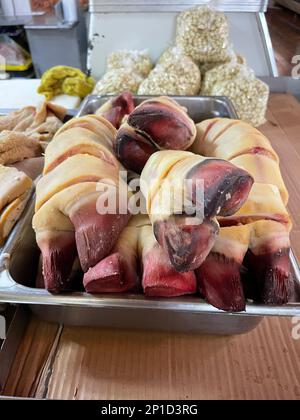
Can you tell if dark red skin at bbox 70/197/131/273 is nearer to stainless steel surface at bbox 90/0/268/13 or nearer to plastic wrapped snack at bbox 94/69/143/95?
plastic wrapped snack at bbox 94/69/143/95

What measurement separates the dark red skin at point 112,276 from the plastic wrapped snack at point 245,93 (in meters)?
0.80

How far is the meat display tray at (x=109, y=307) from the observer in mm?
398

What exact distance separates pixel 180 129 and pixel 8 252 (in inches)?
12.3

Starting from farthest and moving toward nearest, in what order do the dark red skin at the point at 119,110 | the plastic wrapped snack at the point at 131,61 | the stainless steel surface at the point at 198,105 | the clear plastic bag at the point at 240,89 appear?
the plastic wrapped snack at the point at 131,61
the clear plastic bag at the point at 240,89
the stainless steel surface at the point at 198,105
the dark red skin at the point at 119,110

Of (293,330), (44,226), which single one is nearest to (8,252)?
(44,226)

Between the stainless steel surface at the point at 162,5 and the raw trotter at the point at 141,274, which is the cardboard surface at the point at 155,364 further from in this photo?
the stainless steel surface at the point at 162,5

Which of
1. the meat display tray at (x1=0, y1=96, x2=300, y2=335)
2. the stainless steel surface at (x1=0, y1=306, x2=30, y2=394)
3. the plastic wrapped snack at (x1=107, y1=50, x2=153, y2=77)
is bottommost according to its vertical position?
the stainless steel surface at (x1=0, y1=306, x2=30, y2=394)

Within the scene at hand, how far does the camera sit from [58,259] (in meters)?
0.42

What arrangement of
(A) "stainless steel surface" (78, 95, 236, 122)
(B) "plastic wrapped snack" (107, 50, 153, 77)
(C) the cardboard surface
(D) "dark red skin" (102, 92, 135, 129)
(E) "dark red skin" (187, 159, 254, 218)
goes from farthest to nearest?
(B) "plastic wrapped snack" (107, 50, 153, 77), (A) "stainless steel surface" (78, 95, 236, 122), (D) "dark red skin" (102, 92, 135, 129), (C) the cardboard surface, (E) "dark red skin" (187, 159, 254, 218)

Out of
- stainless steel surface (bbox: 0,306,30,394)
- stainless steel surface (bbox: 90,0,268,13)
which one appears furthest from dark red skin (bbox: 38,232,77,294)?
stainless steel surface (bbox: 90,0,268,13)

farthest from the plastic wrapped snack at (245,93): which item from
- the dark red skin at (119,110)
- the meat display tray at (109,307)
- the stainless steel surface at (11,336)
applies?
the stainless steel surface at (11,336)

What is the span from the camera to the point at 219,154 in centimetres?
52

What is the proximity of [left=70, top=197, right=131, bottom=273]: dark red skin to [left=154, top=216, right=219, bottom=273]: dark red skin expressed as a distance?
0.26ft

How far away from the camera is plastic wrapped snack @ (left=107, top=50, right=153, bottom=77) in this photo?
1.18 metres
